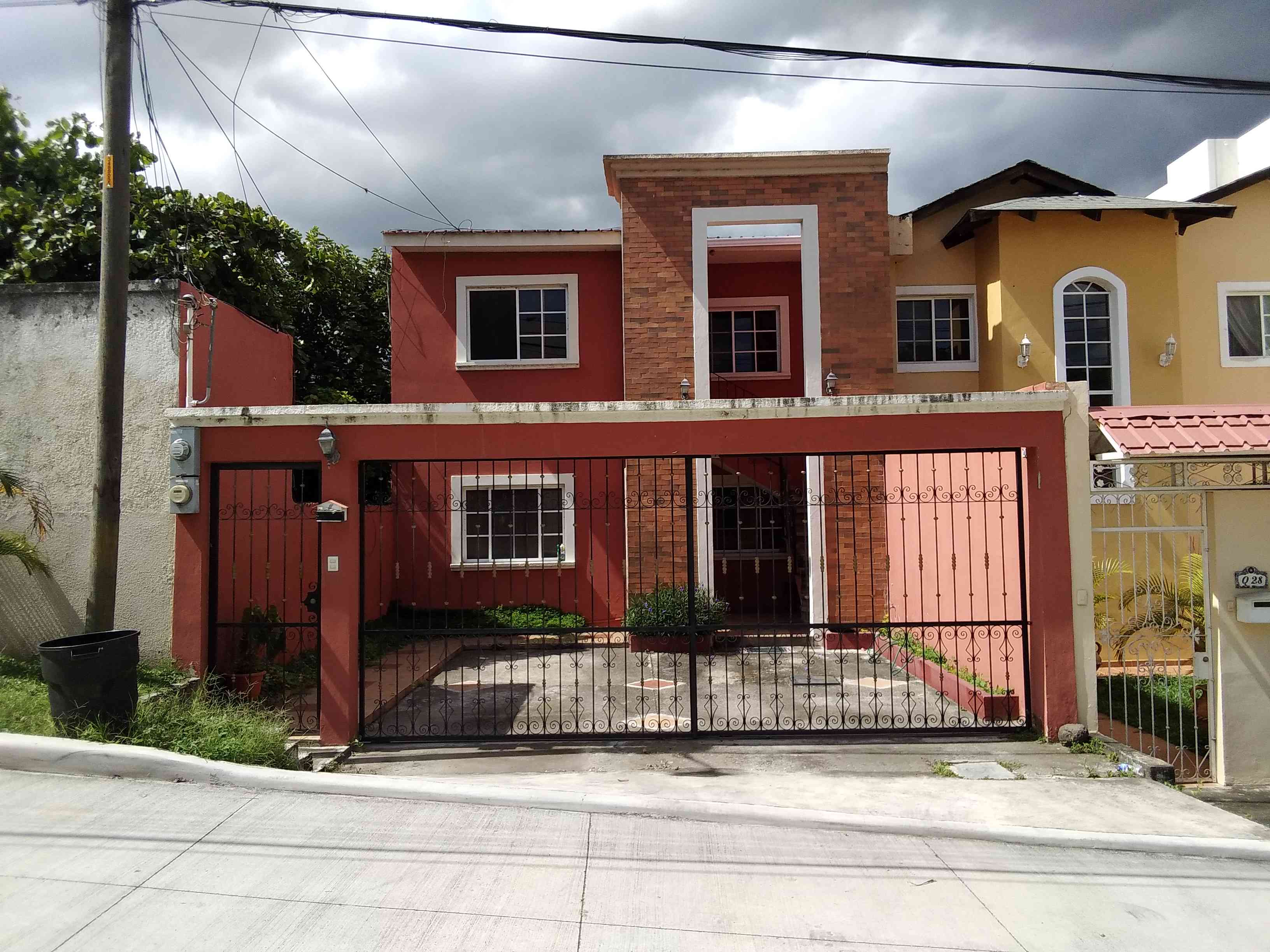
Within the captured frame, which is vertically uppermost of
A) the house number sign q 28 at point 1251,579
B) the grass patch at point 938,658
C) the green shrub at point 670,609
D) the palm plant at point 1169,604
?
the house number sign q 28 at point 1251,579

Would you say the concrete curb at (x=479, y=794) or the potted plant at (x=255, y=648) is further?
the potted plant at (x=255, y=648)

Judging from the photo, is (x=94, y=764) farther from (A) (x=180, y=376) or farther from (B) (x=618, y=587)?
(B) (x=618, y=587)

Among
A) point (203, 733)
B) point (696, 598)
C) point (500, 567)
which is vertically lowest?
point (203, 733)

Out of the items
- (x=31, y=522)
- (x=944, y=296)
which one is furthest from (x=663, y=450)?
(x=944, y=296)

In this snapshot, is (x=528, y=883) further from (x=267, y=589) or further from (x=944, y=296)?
(x=944, y=296)

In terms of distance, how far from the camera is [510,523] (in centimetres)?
1399

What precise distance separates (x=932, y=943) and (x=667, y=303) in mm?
10727

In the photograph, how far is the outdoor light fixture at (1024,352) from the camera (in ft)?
43.8

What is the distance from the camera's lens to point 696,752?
7230 mm

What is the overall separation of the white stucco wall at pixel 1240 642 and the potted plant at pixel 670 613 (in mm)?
5440

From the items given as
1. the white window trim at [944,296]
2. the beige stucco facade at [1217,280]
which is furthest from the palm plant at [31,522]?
the beige stucco facade at [1217,280]

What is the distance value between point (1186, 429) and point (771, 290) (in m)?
8.76

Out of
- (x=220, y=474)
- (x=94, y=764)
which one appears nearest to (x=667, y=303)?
(x=220, y=474)

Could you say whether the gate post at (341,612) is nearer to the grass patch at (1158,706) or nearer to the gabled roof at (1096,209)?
the grass patch at (1158,706)
